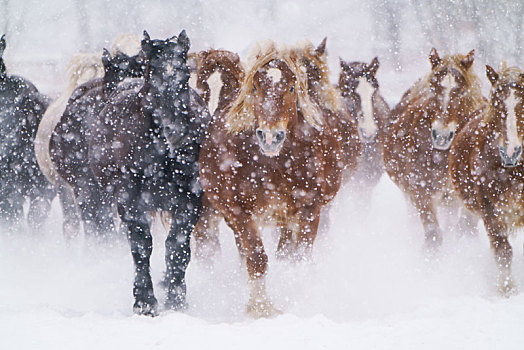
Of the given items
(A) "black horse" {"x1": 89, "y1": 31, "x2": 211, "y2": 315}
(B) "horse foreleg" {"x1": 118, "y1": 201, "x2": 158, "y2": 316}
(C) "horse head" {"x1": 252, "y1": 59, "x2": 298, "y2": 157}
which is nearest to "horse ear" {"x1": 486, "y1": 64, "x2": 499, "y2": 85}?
(C) "horse head" {"x1": 252, "y1": 59, "x2": 298, "y2": 157}

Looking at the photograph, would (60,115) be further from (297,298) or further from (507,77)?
(507,77)

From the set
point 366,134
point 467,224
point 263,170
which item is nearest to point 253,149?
point 263,170

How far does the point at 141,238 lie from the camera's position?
4.32 m

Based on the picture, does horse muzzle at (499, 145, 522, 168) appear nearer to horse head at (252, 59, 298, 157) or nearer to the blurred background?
horse head at (252, 59, 298, 157)

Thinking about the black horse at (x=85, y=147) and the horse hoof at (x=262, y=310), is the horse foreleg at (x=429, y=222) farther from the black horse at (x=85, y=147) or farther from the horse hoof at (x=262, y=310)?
the black horse at (x=85, y=147)

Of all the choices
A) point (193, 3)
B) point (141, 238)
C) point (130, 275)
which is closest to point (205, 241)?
point (130, 275)

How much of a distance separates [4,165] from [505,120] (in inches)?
223

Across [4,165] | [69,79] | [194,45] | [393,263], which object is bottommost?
[393,263]

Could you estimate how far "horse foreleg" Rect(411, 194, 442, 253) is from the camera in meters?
5.75

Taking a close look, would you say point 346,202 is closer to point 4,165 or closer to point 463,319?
point 463,319

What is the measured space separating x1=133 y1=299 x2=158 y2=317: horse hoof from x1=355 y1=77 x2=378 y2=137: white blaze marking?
354 centimetres

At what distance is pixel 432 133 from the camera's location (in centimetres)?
527

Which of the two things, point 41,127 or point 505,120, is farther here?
point 41,127

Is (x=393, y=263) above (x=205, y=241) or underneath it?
underneath
